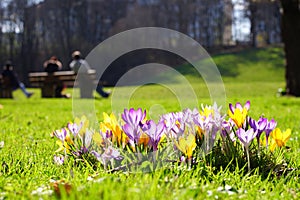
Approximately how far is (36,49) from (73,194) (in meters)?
50.8

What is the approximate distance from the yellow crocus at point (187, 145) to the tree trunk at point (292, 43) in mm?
13244

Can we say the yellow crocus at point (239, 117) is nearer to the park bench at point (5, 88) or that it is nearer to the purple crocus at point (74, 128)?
the purple crocus at point (74, 128)

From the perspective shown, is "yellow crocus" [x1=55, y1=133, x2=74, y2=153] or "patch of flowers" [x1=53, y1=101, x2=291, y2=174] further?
"yellow crocus" [x1=55, y1=133, x2=74, y2=153]

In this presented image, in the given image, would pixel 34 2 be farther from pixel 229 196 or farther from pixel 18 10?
pixel 229 196

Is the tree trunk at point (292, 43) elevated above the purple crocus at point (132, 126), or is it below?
above

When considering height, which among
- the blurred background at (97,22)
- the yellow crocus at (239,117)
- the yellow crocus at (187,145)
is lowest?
the yellow crocus at (187,145)

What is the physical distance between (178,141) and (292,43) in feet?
44.4

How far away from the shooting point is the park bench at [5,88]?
67.4 ft

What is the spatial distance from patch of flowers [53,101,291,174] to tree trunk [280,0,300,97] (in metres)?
12.8

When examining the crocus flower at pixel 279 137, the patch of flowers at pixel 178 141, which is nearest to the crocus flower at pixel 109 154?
the patch of flowers at pixel 178 141

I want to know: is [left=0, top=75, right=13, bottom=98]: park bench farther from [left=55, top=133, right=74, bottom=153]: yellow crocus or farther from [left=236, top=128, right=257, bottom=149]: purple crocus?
[left=236, top=128, right=257, bottom=149]: purple crocus

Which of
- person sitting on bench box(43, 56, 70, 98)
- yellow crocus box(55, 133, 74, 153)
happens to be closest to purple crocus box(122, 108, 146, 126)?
yellow crocus box(55, 133, 74, 153)

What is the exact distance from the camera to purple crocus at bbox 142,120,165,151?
2.66 metres

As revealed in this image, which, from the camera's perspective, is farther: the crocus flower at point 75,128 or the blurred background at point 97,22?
the blurred background at point 97,22
